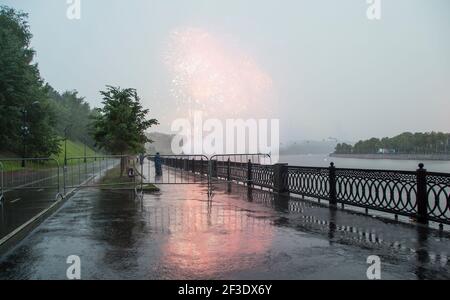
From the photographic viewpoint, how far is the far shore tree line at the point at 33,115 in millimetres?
24953

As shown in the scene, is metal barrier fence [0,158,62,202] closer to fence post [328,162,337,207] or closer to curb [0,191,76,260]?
curb [0,191,76,260]

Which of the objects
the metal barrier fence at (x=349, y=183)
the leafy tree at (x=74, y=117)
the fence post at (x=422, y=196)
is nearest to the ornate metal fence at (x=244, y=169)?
the metal barrier fence at (x=349, y=183)

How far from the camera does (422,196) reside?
962 centimetres

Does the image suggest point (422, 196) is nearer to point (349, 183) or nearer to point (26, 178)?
point (349, 183)

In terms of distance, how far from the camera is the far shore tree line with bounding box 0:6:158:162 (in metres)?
25.0

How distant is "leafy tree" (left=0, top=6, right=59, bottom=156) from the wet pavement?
3438 centimetres

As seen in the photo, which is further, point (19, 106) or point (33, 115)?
point (33, 115)

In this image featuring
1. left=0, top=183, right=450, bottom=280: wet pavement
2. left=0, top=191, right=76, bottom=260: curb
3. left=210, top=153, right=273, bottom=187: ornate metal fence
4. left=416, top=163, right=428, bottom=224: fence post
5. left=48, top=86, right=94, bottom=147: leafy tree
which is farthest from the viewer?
left=48, top=86, right=94, bottom=147: leafy tree

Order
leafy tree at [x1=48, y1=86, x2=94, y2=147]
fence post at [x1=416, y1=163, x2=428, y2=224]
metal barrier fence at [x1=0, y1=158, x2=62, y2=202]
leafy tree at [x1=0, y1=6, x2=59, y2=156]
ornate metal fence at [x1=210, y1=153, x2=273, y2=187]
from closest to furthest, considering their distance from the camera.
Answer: fence post at [x1=416, y1=163, x2=428, y2=224] < metal barrier fence at [x1=0, y1=158, x2=62, y2=202] < ornate metal fence at [x1=210, y1=153, x2=273, y2=187] < leafy tree at [x1=0, y1=6, x2=59, y2=156] < leafy tree at [x1=48, y1=86, x2=94, y2=147]

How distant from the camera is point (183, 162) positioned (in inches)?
1625

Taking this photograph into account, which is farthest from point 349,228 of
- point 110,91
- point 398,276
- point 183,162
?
→ point 183,162

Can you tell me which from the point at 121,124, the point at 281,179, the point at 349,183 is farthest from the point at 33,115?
the point at 349,183

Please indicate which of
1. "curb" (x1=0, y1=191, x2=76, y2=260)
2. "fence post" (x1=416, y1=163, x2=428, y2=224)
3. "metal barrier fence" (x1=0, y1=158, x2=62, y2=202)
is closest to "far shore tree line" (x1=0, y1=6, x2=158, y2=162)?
"metal barrier fence" (x1=0, y1=158, x2=62, y2=202)

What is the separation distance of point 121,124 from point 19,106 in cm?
2480
